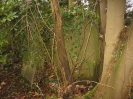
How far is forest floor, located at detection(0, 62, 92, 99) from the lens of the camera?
5598 mm

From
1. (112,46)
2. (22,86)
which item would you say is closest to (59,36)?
(112,46)

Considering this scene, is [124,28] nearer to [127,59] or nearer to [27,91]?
[127,59]

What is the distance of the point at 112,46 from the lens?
4004 mm

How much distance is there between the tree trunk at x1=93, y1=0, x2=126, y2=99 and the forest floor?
4.62 ft

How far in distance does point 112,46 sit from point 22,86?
3418 millimetres

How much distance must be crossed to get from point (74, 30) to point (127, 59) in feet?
8.29

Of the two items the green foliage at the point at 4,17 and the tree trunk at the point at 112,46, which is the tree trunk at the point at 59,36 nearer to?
the tree trunk at the point at 112,46

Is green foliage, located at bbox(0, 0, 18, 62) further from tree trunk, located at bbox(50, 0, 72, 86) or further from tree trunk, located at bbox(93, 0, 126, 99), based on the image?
tree trunk, located at bbox(93, 0, 126, 99)

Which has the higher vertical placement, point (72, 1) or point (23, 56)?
point (72, 1)

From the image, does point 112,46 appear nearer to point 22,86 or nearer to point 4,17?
point 4,17

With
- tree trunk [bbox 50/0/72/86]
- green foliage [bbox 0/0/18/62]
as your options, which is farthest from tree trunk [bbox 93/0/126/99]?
green foliage [bbox 0/0/18/62]

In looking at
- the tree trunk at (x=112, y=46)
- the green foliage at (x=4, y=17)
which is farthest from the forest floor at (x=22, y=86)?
the tree trunk at (x=112, y=46)

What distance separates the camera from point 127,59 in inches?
150

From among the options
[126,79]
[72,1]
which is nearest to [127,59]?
[126,79]
